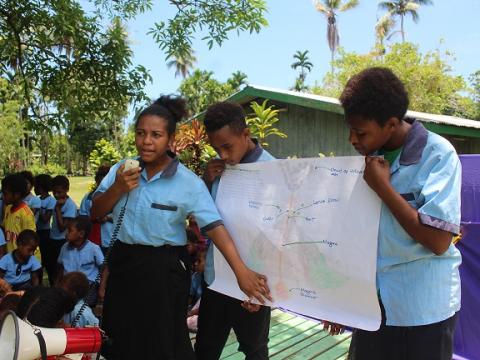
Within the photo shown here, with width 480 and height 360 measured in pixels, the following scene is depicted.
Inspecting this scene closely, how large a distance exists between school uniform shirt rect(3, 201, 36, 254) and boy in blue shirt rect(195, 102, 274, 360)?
347cm

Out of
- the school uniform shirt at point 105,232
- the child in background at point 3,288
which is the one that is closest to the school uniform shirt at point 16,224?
the school uniform shirt at point 105,232

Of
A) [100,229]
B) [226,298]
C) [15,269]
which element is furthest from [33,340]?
[100,229]

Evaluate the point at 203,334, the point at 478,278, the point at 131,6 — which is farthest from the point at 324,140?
the point at 203,334

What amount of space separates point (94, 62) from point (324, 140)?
5.49 m

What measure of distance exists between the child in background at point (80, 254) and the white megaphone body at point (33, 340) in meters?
2.64

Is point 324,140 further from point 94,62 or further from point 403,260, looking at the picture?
point 403,260

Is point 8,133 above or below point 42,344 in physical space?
above

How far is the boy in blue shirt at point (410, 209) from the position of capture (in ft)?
4.98

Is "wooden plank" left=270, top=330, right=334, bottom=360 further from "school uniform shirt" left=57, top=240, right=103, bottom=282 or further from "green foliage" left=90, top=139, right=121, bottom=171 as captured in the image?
"green foliage" left=90, top=139, right=121, bottom=171

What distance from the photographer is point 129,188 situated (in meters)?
2.07

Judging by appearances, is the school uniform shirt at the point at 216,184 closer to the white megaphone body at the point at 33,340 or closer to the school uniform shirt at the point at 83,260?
the white megaphone body at the point at 33,340

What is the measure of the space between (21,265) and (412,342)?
158 inches

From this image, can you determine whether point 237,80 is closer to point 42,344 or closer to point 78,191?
point 78,191

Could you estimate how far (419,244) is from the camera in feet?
5.15
